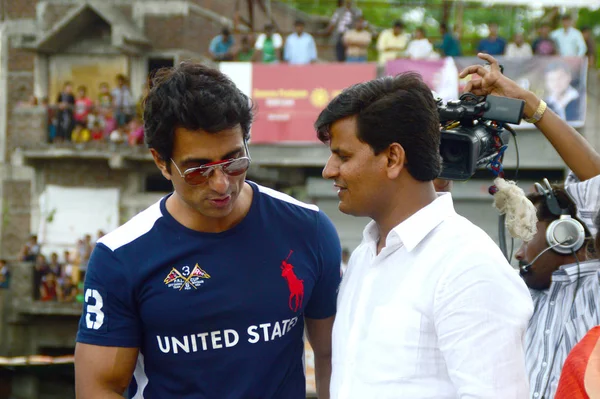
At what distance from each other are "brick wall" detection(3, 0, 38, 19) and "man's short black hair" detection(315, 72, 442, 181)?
62.3 ft

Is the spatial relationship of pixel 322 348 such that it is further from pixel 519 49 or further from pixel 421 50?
pixel 519 49

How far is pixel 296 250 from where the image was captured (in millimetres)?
3023

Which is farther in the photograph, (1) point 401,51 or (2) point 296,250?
(1) point 401,51

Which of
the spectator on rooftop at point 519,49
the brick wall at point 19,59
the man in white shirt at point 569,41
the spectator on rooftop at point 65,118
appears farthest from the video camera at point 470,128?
the brick wall at point 19,59

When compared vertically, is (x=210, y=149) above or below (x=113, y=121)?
above

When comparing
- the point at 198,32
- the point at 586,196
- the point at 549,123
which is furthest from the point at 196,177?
the point at 198,32

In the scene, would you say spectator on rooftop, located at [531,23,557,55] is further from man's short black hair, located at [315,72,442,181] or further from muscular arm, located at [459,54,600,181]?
man's short black hair, located at [315,72,442,181]

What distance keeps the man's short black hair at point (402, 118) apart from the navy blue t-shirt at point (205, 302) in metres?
0.76

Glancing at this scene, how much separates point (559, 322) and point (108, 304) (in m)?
1.75

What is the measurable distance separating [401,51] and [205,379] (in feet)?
44.6

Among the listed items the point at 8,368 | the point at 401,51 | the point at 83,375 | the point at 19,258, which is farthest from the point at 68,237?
the point at 83,375

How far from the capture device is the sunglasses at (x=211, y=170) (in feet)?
9.33

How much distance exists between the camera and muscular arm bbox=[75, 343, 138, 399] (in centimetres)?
282

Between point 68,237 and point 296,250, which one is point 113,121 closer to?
point 68,237
